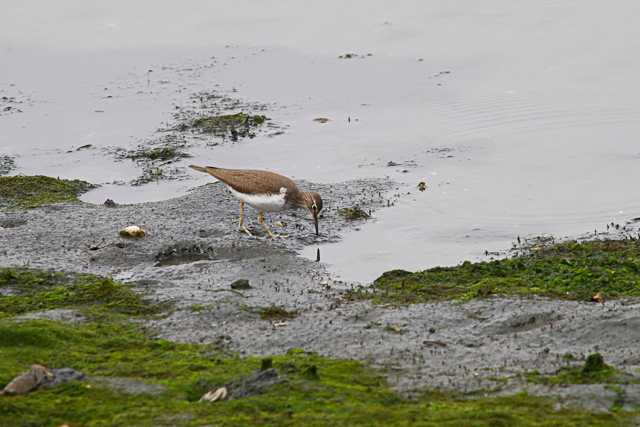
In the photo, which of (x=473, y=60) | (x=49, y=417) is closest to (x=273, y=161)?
(x=473, y=60)

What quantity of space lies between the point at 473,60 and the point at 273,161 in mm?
5241

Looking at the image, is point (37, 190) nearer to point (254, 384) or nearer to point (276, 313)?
point (276, 313)

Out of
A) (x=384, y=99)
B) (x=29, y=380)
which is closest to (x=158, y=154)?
(x=384, y=99)

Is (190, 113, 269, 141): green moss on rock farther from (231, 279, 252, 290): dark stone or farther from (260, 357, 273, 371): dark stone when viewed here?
(260, 357, 273, 371): dark stone

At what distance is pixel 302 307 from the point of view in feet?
33.5

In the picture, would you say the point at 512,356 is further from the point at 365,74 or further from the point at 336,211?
the point at 365,74

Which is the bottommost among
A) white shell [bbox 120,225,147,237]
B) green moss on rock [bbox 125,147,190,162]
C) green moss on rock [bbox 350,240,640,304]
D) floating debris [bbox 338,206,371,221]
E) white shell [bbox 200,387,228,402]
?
white shell [bbox 200,387,228,402]

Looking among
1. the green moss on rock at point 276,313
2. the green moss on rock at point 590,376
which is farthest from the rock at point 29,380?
the green moss on rock at point 590,376

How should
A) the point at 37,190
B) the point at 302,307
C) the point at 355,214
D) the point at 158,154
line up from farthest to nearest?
the point at 158,154
the point at 37,190
the point at 355,214
the point at 302,307

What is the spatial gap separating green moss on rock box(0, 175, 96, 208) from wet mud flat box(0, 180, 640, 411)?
1.71ft

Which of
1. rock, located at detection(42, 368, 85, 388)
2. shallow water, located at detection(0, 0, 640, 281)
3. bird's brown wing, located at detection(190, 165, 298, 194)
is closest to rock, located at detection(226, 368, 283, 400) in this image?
rock, located at detection(42, 368, 85, 388)

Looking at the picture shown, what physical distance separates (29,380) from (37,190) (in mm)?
7804

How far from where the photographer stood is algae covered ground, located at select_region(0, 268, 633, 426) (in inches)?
269

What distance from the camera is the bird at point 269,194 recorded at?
42.8ft
